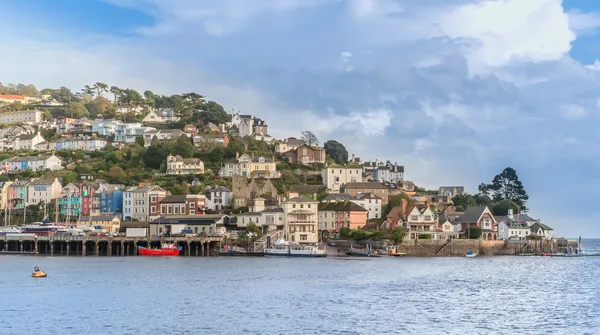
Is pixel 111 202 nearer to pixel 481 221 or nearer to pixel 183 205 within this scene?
pixel 183 205

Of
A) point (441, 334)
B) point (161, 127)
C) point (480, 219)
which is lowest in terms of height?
point (441, 334)

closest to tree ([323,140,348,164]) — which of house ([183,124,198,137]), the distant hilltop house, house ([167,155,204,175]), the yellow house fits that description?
the distant hilltop house

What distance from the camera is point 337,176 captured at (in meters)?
138

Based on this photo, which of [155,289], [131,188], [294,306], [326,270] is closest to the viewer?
[294,306]

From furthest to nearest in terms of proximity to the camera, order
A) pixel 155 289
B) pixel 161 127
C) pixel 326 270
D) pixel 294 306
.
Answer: pixel 161 127
pixel 326 270
pixel 155 289
pixel 294 306

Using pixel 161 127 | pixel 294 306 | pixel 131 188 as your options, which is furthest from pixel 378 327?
pixel 161 127

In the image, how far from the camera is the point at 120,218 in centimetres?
12644

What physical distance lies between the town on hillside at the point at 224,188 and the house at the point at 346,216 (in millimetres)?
152

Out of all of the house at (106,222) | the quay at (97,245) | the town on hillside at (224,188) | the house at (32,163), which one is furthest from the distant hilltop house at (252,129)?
the quay at (97,245)

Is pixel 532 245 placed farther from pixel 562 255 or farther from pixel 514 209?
pixel 514 209

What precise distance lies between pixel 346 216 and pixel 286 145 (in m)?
44.1

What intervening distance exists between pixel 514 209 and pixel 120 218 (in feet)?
208

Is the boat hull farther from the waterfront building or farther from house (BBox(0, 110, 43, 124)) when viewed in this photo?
house (BBox(0, 110, 43, 124))

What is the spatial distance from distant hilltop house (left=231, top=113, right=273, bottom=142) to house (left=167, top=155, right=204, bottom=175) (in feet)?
82.5
